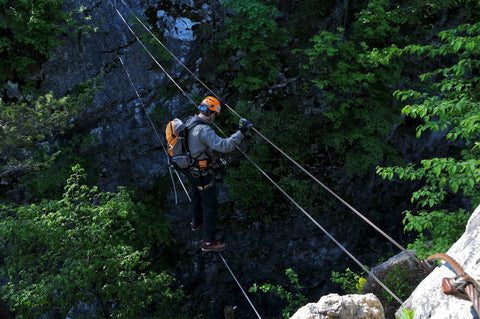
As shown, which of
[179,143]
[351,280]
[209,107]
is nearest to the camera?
[209,107]

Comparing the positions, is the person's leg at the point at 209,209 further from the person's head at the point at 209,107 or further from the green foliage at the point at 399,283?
the green foliage at the point at 399,283

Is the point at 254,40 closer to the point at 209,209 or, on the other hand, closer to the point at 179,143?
the point at 179,143

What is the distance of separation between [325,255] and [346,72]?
250 inches

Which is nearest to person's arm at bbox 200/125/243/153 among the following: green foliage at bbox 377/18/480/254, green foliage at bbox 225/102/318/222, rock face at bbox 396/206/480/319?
green foliage at bbox 377/18/480/254

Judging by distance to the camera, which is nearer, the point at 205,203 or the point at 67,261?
the point at 205,203

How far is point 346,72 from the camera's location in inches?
350

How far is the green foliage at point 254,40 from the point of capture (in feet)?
29.4

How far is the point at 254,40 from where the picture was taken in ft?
30.2

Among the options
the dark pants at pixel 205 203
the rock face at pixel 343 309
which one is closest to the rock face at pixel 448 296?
the rock face at pixel 343 309

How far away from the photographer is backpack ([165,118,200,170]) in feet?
16.7

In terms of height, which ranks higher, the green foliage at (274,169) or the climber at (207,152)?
the climber at (207,152)

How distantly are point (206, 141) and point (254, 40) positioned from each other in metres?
5.42

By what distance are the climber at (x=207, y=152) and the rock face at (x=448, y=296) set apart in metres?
2.93

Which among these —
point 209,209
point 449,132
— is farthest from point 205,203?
point 449,132
